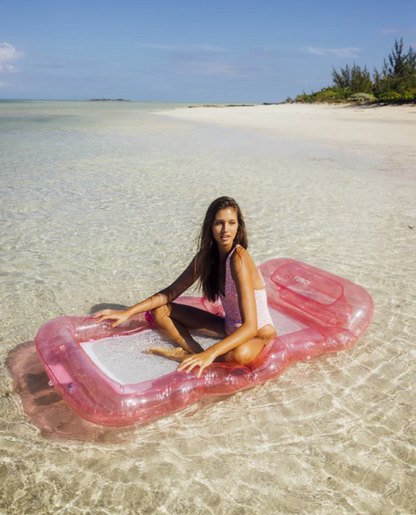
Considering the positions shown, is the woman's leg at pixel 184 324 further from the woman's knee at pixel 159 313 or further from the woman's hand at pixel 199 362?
the woman's hand at pixel 199 362

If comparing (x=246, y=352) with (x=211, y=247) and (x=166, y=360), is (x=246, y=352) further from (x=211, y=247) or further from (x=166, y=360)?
(x=211, y=247)

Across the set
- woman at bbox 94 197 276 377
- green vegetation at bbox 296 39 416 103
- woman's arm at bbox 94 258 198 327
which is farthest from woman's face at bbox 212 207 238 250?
green vegetation at bbox 296 39 416 103

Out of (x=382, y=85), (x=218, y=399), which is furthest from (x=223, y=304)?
(x=382, y=85)

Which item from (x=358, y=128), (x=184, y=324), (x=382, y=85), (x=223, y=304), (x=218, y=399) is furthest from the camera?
(x=382, y=85)

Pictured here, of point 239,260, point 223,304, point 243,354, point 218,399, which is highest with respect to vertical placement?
point 239,260

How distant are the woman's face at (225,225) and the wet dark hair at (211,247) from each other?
0.07ft

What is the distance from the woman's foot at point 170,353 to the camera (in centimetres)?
252

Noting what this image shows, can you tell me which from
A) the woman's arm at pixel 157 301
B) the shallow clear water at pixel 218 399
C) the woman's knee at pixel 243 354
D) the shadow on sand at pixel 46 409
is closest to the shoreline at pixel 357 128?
the shallow clear water at pixel 218 399

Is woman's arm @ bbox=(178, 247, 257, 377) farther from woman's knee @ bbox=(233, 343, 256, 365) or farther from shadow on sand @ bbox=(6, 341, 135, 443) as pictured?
shadow on sand @ bbox=(6, 341, 135, 443)

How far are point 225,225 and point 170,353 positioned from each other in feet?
2.51

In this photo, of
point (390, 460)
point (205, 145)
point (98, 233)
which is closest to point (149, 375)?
point (390, 460)

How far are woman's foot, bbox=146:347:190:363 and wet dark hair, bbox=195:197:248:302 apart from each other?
37 cm

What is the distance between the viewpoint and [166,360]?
8.27 feet

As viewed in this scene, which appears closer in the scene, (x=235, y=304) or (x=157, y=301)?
(x=235, y=304)
